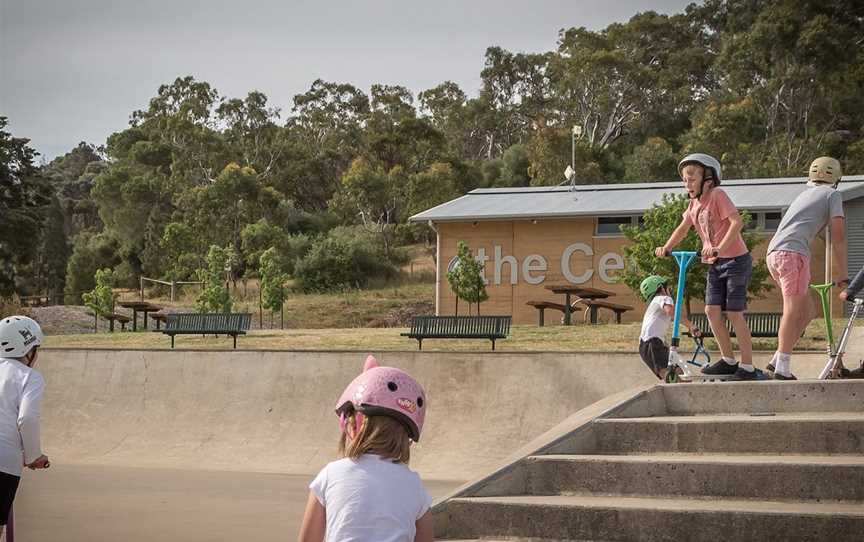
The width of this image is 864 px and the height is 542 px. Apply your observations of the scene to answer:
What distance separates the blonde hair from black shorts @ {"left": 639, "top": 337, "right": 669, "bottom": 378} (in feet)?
23.6

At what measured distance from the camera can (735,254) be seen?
307 inches

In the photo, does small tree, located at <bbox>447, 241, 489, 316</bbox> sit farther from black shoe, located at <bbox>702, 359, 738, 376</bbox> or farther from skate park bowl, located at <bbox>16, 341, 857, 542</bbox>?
black shoe, located at <bbox>702, 359, 738, 376</bbox>

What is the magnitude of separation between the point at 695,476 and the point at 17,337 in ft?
11.7

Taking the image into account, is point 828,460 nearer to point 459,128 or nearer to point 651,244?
point 651,244

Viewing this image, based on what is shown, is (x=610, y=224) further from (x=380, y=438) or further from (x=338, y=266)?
(x=380, y=438)

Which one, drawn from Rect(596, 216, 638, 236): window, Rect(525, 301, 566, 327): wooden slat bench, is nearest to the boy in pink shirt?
Rect(525, 301, 566, 327): wooden slat bench

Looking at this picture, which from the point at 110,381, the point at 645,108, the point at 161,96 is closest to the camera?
the point at 110,381

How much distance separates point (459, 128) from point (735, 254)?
207ft

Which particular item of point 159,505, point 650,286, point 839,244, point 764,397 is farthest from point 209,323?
point 764,397

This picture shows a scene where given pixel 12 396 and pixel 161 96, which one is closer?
pixel 12 396

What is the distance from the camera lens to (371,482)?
3.31 m

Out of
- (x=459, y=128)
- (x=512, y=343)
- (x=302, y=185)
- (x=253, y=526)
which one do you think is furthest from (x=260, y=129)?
(x=253, y=526)

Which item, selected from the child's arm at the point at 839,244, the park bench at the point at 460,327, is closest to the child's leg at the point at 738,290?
the child's arm at the point at 839,244

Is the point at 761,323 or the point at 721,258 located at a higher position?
the point at 721,258
